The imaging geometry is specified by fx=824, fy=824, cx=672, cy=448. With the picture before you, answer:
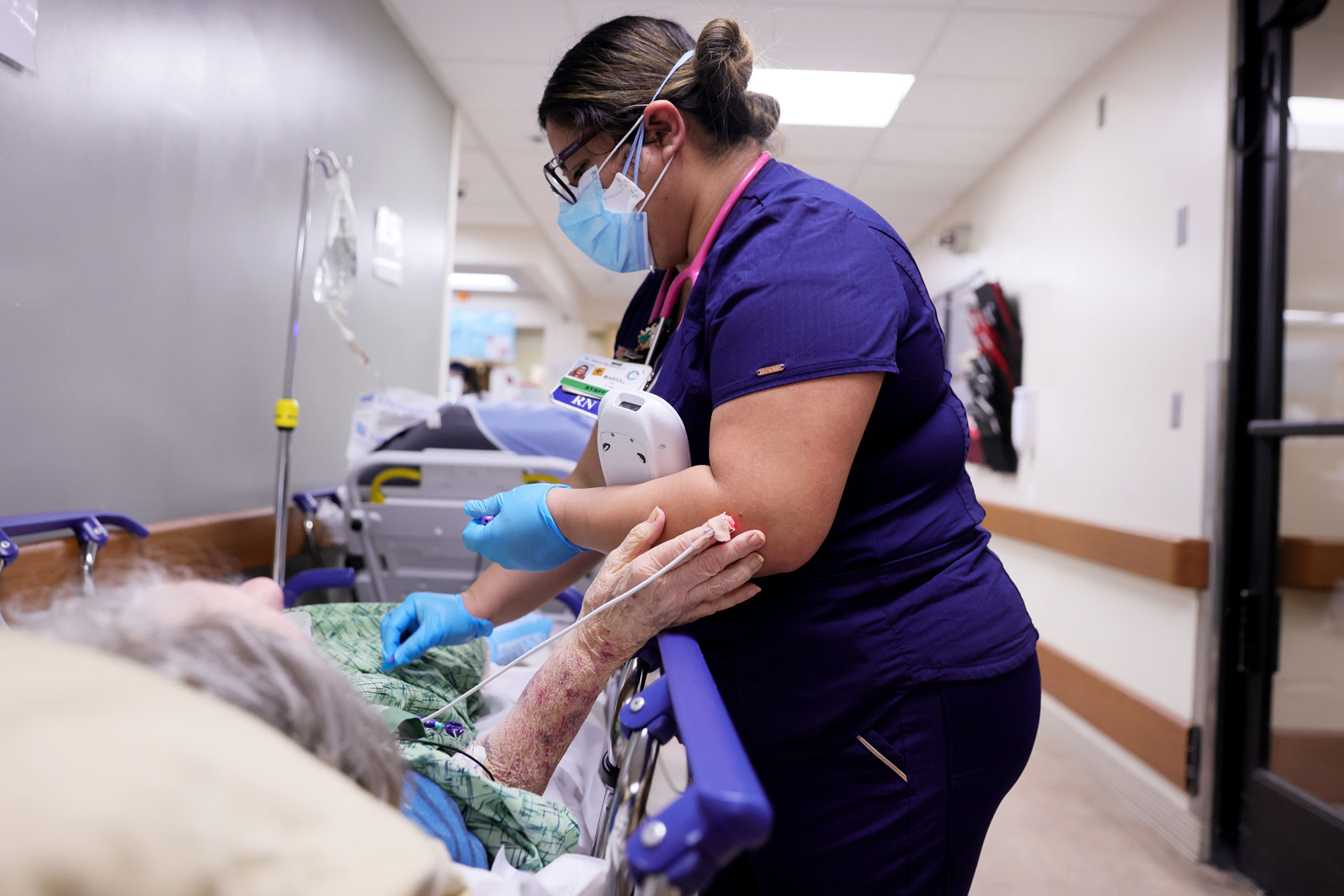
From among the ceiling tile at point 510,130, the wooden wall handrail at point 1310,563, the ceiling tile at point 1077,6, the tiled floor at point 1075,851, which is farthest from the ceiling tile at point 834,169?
the tiled floor at point 1075,851

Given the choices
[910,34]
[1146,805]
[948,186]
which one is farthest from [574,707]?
[948,186]

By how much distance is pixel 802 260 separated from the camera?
Result: 896 millimetres

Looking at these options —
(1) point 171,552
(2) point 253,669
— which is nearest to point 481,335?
(1) point 171,552

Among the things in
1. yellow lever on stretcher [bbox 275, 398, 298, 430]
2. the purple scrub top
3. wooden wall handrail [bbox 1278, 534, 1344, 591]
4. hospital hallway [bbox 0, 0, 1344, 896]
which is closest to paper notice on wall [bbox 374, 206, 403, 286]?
hospital hallway [bbox 0, 0, 1344, 896]

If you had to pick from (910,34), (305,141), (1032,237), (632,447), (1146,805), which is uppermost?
(910,34)

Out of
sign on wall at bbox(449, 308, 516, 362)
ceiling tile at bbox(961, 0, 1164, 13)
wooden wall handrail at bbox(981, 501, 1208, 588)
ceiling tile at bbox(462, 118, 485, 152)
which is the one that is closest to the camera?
wooden wall handrail at bbox(981, 501, 1208, 588)

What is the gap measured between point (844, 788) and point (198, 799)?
71 centimetres

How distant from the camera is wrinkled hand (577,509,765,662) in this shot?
87 cm

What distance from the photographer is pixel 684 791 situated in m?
0.53

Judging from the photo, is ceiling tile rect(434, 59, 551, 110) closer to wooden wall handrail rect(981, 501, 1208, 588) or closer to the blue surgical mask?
the blue surgical mask

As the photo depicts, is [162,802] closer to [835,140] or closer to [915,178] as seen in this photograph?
[835,140]

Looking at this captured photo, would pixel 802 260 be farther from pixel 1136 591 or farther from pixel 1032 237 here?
pixel 1032 237

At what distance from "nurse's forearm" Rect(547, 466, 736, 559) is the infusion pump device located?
34mm

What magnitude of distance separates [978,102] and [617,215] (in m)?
3.28
